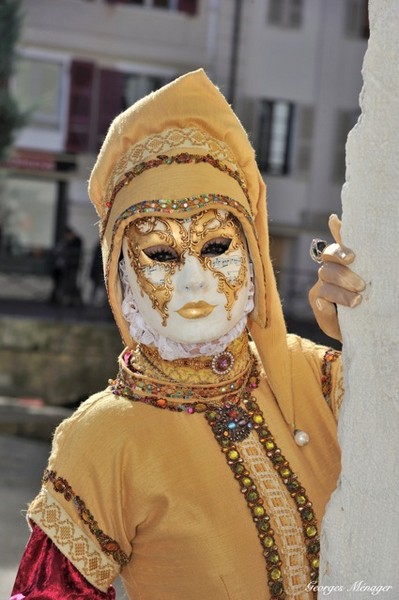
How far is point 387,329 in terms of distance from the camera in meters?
1.68

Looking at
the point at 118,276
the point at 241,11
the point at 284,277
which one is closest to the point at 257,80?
the point at 241,11

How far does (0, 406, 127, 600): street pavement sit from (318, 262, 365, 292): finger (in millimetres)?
2523

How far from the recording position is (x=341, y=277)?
5.91ft

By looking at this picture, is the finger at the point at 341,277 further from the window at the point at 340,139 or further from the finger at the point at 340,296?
the window at the point at 340,139

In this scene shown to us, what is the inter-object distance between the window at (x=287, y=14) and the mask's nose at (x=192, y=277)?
1753 cm

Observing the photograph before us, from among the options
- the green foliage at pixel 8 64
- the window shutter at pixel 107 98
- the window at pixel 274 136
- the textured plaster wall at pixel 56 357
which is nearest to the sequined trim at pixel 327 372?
the textured plaster wall at pixel 56 357

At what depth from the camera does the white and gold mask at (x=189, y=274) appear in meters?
2.27

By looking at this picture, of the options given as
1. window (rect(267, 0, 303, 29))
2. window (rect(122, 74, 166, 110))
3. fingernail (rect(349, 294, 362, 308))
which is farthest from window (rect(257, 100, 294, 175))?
fingernail (rect(349, 294, 362, 308))

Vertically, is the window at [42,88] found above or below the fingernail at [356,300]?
below

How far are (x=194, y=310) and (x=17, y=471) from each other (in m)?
5.82

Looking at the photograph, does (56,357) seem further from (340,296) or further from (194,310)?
(340,296)

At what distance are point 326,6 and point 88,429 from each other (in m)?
17.9

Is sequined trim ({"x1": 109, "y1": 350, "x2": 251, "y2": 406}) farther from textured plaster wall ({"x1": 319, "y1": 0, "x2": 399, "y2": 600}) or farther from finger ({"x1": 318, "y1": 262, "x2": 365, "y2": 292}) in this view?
textured plaster wall ({"x1": 319, "y1": 0, "x2": 399, "y2": 600})

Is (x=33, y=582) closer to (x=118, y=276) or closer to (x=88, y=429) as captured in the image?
(x=88, y=429)
